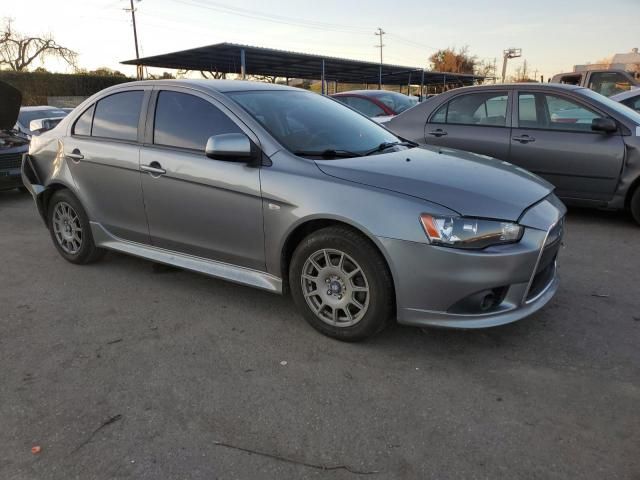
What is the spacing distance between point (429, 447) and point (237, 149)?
2.04 m

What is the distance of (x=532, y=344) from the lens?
3182 mm

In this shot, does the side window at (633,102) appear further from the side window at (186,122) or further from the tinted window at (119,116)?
the tinted window at (119,116)

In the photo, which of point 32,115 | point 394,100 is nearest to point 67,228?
point 394,100

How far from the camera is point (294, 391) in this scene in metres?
2.75

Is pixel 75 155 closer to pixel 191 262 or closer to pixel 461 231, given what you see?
pixel 191 262

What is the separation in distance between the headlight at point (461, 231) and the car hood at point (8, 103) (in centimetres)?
589

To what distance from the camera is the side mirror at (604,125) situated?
219 inches

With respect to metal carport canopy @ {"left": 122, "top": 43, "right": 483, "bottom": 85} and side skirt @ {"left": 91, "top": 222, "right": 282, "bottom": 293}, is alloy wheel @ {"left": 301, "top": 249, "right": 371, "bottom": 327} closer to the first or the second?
side skirt @ {"left": 91, "top": 222, "right": 282, "bottom": 293}

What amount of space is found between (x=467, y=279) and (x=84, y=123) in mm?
3528

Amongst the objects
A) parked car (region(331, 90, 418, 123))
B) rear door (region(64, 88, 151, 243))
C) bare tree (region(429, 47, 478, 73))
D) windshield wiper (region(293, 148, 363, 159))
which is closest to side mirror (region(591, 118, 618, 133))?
windshield wiper (region(293, 148, 363, 159))

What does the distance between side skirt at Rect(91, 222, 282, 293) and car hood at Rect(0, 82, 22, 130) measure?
3244 millimetres

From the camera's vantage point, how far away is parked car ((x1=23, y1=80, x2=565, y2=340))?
2859 millimetres

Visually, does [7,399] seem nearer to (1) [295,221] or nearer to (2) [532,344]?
(1) [295,221]

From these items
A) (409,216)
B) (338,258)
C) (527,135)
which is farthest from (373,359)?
(527,135)
